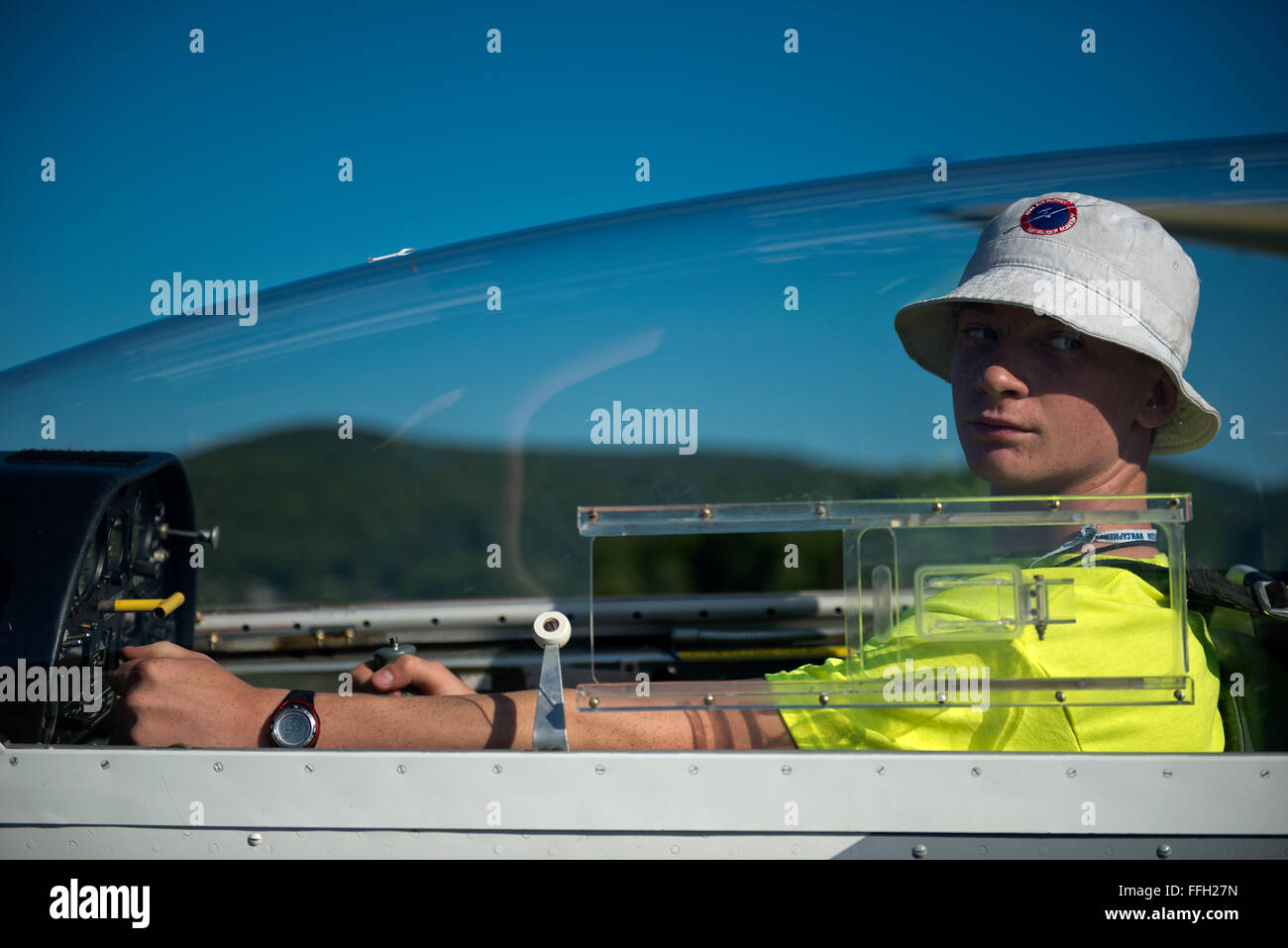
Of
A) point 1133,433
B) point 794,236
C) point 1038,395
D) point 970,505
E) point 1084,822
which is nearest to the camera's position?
point 1084,822

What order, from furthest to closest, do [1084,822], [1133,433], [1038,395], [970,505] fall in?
1. [1133,433]
2. [1038,395]
3. [970,505]
4. [1084,822]

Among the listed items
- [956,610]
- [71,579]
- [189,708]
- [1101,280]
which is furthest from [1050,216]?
[71,579]

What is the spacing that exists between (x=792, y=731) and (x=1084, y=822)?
0.36 m

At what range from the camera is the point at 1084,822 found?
1104 mm

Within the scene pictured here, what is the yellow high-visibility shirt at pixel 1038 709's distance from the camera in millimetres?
1217

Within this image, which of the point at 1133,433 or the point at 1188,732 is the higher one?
the point at 1133,433

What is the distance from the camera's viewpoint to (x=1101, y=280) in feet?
4.66

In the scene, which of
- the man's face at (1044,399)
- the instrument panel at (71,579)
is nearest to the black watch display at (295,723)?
the instrument panel at (71,579)

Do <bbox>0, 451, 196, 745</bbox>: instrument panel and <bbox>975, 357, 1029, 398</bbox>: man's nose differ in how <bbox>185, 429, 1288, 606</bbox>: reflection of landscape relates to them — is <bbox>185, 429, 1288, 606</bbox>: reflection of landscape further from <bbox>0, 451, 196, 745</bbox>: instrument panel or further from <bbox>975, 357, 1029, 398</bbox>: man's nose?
<bbox>975, 357, 1029, 398</bbox>: man's nose

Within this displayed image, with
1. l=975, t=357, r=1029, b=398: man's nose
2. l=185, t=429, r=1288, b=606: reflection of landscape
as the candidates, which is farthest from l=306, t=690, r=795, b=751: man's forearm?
l=975, t=357, r=1029, b=398: man's nose

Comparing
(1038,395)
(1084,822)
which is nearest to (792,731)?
(1084,822)

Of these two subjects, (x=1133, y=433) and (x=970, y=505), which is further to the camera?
(x=1133, y=433)
